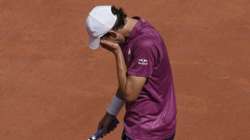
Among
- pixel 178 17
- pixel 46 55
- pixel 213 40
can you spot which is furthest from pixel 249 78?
pixel 46 55

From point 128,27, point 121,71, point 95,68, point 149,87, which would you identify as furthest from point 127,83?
point 95,68

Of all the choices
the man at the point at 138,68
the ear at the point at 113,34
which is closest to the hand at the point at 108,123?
the man at the point at 138,68

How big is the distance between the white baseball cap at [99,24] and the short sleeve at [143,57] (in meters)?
0.26

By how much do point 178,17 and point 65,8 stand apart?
1736mm

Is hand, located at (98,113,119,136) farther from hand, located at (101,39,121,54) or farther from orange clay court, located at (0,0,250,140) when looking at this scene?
orange clay court, located at (0,0,250,140)

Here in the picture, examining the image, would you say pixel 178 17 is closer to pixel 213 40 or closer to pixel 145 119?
pixel 213 40

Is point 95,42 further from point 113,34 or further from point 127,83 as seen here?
point 127,83

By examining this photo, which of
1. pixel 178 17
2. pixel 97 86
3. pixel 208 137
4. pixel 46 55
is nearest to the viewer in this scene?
pixel 208 137

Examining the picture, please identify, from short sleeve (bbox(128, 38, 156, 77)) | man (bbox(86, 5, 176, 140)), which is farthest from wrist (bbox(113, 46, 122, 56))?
short sleeve (bbox(128, 38, 156, 77))

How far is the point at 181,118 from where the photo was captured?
8.01 metres

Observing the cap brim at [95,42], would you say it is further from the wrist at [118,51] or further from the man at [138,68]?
the wrist at [118,51]

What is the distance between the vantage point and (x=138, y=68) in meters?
5.18

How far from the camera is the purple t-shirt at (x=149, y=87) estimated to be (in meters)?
5.16

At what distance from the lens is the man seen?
17.0 feet
